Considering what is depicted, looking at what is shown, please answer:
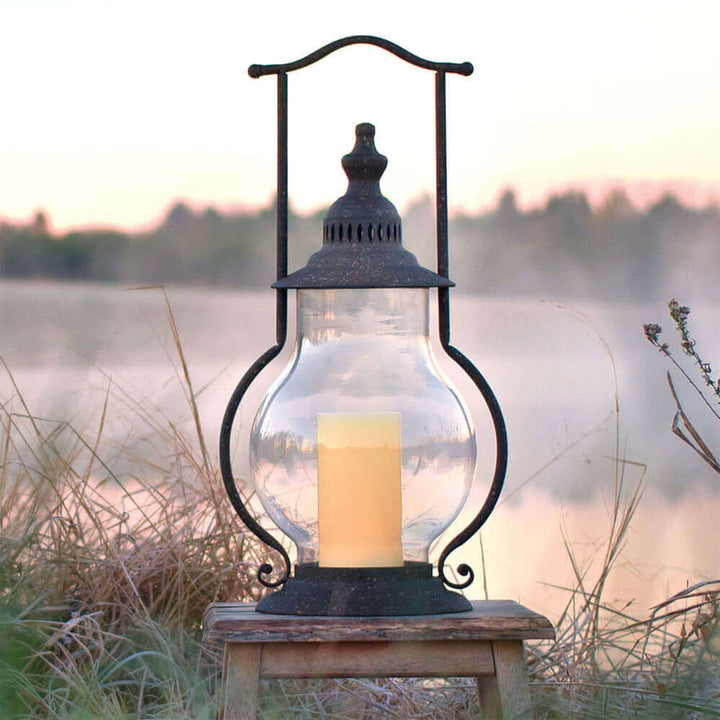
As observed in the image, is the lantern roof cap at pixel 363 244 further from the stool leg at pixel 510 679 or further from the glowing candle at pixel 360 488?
the stool leg at pixel 510 679

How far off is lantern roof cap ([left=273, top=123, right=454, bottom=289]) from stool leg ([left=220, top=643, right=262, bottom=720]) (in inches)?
17.5

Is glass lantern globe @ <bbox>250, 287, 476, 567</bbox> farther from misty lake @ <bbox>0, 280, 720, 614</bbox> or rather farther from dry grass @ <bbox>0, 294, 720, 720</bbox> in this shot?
misty lake @ <bbox>0, 280, 720, 614</bbox>

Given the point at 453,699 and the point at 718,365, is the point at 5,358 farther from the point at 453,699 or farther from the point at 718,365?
the point at 718,365

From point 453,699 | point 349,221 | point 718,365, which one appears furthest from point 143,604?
point 718,365

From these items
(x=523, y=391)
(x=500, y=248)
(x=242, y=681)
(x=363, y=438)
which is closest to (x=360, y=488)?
(x=363, y=438)

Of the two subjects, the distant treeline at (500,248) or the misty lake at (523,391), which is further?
the distant treeline at (500,248)

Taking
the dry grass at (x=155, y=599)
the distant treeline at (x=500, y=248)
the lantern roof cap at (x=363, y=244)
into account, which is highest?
the distant treeline at (x=500, y=248)

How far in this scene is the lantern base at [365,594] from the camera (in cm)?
141

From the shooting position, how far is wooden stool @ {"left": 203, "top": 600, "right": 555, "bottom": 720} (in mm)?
1369

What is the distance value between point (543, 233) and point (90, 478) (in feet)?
3.57

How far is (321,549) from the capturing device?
145 centimetres

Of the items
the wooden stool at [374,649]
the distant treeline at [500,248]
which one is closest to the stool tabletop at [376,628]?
the wooden stool at [374,649]

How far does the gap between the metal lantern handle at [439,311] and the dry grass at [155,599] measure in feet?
1.50

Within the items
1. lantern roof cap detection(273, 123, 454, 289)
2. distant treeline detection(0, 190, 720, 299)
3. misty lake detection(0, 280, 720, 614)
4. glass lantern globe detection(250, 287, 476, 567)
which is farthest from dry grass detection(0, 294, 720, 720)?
lantern roof cap detection(273, 123, 454, 289)
